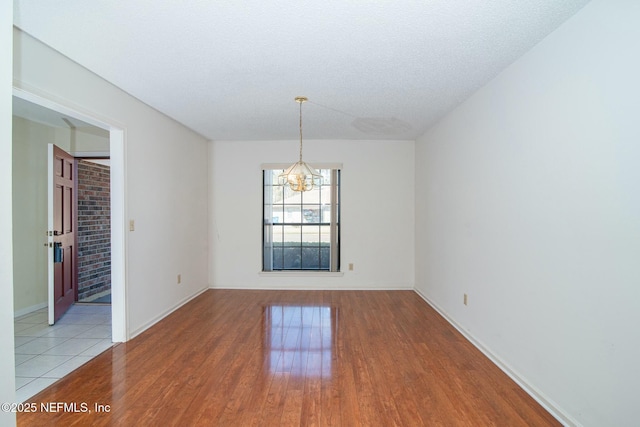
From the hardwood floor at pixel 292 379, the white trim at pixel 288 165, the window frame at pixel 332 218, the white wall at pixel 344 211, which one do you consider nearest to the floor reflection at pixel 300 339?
the hardwood floor at pixel 292 379

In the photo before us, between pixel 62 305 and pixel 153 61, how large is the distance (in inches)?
127

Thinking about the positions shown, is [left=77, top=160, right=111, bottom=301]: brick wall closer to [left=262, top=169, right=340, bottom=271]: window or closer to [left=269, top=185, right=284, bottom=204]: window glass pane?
[left=262, top=169, right=340, bottom=271]: window

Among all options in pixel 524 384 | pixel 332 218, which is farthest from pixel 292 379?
pixel 332 218

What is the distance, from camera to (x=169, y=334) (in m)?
3.39

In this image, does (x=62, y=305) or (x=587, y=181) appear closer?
(x=587, y=181)

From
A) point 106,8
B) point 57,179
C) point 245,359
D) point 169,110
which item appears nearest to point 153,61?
point 106,8

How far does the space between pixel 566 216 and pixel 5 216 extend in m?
2.82

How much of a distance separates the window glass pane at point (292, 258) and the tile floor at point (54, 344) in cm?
267

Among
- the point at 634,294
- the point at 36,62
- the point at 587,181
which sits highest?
the point at 36,62

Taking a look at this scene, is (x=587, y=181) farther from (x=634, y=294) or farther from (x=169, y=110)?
(x=169, y=110)

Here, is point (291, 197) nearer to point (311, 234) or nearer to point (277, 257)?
point (311, 234)

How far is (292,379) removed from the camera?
2.50m

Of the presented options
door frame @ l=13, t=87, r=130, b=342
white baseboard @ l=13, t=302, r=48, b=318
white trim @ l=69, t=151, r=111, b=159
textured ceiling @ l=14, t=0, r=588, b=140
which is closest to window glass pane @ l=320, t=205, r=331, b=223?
textured ceiling @ l=14, t=0, r=588, b=140

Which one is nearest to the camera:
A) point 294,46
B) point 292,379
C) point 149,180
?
point 294,46
